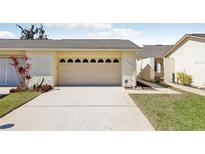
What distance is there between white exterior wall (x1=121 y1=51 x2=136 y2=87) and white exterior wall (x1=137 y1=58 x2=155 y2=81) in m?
6.25

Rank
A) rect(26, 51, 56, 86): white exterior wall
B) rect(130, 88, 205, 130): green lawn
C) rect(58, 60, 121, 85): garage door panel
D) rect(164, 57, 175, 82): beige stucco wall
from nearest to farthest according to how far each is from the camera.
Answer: rect(130, 88, 205, 130): green lawn < rect(26, 51, 56, 86): white exterior wall < rect(58, 60, 121, 85): garage door panel < rect(164, 57, 175, 82): beige stucco wall

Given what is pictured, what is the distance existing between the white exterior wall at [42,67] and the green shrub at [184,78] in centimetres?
1063

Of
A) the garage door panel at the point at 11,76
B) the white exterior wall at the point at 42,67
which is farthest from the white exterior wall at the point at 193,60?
the garage door panel at the point at 11,76

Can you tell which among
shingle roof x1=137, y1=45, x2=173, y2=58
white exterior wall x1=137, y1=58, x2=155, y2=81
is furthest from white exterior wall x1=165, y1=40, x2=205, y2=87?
shingle roof x1=137, y1=45, x2=173, y2=58

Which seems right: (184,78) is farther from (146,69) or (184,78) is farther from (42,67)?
(42,67)

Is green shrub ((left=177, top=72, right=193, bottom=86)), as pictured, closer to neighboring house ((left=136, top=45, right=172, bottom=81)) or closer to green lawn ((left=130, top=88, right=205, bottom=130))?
neighboring house ((left=136, top=45, right=172, bottom=81))

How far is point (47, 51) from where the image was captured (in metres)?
15.7

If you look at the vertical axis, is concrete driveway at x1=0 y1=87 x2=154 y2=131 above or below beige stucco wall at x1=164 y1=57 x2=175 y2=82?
below

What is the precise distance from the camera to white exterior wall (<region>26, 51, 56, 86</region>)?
15.6 metres

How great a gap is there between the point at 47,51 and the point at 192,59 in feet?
36.6

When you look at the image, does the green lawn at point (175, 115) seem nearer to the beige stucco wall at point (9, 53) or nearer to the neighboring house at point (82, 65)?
the neighboring house at point (82, 65)

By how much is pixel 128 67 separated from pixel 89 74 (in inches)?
126
